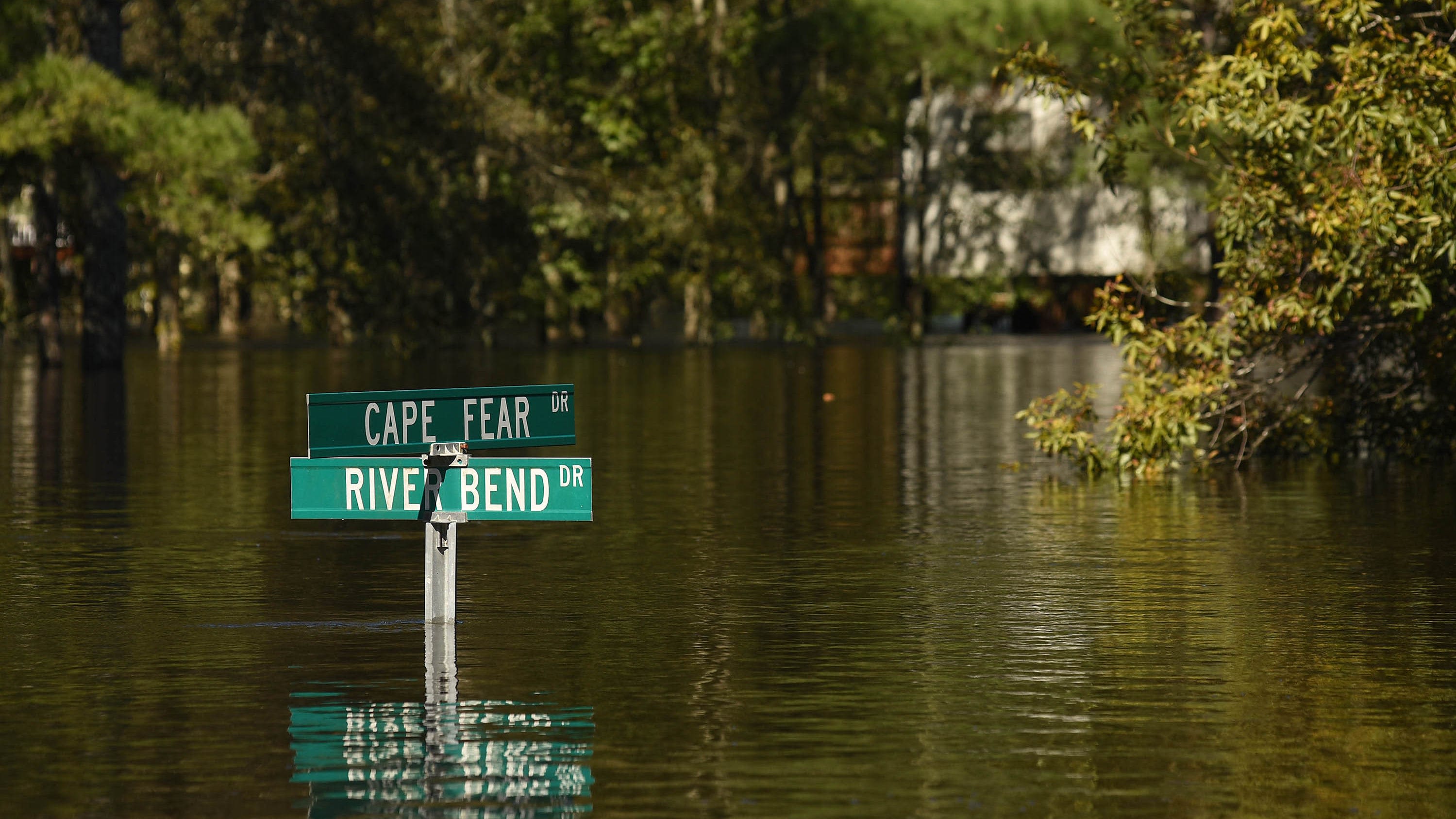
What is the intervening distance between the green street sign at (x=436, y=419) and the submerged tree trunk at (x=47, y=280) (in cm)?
3810

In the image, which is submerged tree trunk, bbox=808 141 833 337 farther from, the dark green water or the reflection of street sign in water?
the reflection of street sign in water

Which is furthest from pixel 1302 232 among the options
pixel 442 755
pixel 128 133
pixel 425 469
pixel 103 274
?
pixel 103 274

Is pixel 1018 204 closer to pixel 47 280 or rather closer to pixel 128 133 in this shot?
pixel 47 280

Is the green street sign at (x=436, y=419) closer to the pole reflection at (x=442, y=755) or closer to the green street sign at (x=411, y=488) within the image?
the green street sign at (x=411, y=488)

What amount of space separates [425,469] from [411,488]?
101 mm

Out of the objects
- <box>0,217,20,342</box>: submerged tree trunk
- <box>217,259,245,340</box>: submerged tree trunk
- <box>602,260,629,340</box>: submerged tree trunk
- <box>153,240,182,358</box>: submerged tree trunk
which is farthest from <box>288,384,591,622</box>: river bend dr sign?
<box>217,259,245,340</box>: submerged tree trunk

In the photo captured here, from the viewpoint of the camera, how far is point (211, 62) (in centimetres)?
5559

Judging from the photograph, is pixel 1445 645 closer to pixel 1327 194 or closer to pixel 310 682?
pixel 310 682

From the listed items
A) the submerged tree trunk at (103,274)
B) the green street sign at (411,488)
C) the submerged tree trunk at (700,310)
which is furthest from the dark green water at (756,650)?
the submerged tree trunk at (700,310)

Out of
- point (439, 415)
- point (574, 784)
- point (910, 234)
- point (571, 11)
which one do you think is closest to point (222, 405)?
A: point (439, 415)

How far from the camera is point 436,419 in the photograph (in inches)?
436

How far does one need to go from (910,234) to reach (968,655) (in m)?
72.0

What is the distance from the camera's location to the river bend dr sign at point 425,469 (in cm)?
1051

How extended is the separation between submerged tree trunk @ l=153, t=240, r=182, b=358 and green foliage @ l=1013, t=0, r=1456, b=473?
42302 millimetres
